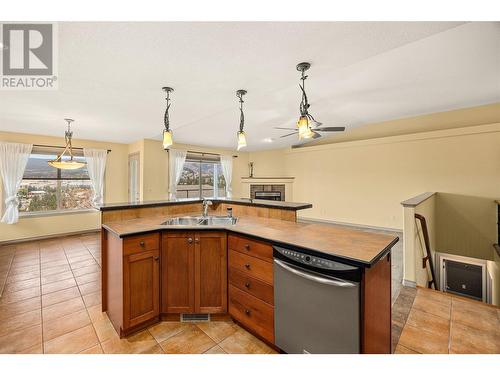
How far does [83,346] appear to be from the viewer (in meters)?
1.67

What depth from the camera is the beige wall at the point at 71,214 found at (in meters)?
4.20

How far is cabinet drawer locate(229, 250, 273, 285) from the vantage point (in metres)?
1.60

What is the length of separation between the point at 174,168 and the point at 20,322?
161 inches

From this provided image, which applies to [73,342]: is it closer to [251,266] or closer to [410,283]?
[251,266]

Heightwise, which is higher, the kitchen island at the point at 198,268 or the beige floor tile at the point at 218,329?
the kitchen island at the point at 198,268

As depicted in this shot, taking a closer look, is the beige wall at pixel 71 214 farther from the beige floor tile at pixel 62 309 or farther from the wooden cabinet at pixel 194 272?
the wooden cabinet at pixel 194 272

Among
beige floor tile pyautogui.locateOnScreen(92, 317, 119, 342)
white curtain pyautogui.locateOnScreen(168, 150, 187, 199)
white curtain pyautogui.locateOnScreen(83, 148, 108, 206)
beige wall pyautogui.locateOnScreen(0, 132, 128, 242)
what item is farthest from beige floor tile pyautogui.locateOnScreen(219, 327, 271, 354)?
beige wall pyautogui.locateOnScreen(0, 132, 128, 242)

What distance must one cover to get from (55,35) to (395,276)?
14.2 ft

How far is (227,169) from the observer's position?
698 centimetres

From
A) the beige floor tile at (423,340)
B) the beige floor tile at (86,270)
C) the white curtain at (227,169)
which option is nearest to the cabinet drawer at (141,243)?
the beige floor tile at (86,270)

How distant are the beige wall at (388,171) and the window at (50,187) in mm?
5469

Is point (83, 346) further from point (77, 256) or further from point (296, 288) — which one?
point (77, 256)

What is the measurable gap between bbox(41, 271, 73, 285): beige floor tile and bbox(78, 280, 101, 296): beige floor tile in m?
0.41
